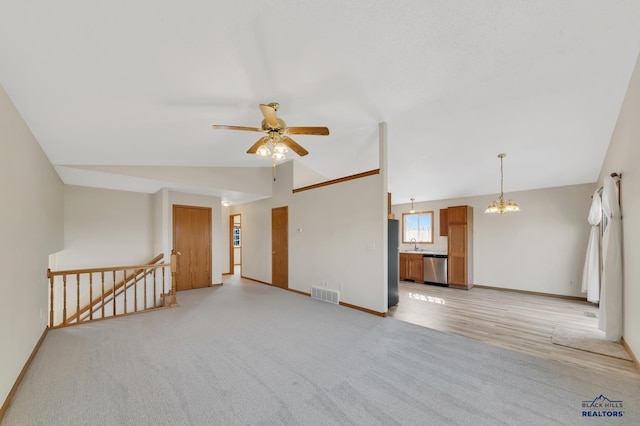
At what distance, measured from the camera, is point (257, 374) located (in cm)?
237

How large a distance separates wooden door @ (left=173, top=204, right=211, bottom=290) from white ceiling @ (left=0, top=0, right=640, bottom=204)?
198 centimetres

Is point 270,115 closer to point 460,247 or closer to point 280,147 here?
point 280,147

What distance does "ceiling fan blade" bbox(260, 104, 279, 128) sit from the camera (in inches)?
89.6

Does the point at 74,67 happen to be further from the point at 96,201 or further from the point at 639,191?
the point at 639,191

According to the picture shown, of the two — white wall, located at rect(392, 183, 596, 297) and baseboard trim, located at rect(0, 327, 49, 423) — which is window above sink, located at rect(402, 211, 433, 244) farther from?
baseboard trim, located at rect(0, 327, 49, 423)

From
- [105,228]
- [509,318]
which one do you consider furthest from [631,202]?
[105,228]

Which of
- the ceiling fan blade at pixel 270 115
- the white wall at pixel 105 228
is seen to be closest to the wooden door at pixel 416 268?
the ceiling fan blade at pixel 270 115

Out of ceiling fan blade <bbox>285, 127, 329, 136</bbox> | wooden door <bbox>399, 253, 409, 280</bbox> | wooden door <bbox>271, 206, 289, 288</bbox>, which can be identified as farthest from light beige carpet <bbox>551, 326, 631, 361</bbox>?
wooden door <bbox>271, 206, 289, 288</bbox>

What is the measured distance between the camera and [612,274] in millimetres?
3139

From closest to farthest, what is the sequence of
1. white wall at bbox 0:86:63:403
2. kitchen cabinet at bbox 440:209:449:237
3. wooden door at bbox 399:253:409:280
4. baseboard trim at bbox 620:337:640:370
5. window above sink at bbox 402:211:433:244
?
white wall at bbox 0:86:63:403 → baseboard trim at bbox 620:337:640:370 → kitchen cabinet at bbox 440:209:449:237 → wooden door at bbox 399:253:409:280 → window above sink at bbox 402:211:433:244

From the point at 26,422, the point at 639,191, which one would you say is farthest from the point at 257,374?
the point at 639,191

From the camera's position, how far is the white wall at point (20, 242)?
2072 millimetres

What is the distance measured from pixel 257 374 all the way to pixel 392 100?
343 cm

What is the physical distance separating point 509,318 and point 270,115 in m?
4.74
